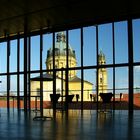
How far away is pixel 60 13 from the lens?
14.2 meters

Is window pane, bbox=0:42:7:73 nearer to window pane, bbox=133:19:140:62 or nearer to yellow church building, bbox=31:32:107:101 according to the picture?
yellow church building, bbox=31:32:107:101

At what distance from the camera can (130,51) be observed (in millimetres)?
14984

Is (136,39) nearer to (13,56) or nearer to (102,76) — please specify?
(102,76)

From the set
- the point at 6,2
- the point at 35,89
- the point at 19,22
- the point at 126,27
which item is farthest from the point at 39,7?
the point at 35,89

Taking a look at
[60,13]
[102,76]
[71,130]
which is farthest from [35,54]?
[71,130]

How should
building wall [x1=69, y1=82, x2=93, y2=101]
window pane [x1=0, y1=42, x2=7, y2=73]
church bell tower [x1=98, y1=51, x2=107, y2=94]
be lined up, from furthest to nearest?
window pane [x1=0, y1=42, x2=7, y2=73] < building wall [x1=69, y1=82, x2=93, y2=101] < church bell tower [x1=98, y1=51, x2=107, y2=94]

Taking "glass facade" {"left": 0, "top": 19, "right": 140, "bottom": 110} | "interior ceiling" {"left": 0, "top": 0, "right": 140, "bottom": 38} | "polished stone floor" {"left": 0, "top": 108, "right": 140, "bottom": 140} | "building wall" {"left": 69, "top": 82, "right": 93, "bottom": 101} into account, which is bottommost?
"polished stone floor" {"left": 0, "top": 108, "right": 140, "bottom": 140}

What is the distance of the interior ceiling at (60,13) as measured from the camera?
12.7 meters

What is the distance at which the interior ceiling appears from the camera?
12.7 m

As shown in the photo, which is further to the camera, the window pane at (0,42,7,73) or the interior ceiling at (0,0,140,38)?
the window pane at (0,42,7,73)

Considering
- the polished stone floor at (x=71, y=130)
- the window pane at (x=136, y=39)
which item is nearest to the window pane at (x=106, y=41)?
the window pane at (x=136, y=39)

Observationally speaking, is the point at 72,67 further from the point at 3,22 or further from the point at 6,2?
the point at 6,2

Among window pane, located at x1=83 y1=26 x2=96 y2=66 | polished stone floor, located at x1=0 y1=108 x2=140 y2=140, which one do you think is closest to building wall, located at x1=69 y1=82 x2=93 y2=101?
window pane, located at x1=83 y1=26 x2=96 y2=66

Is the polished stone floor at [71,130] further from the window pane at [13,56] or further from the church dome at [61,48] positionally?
the window pane at [13,56]
